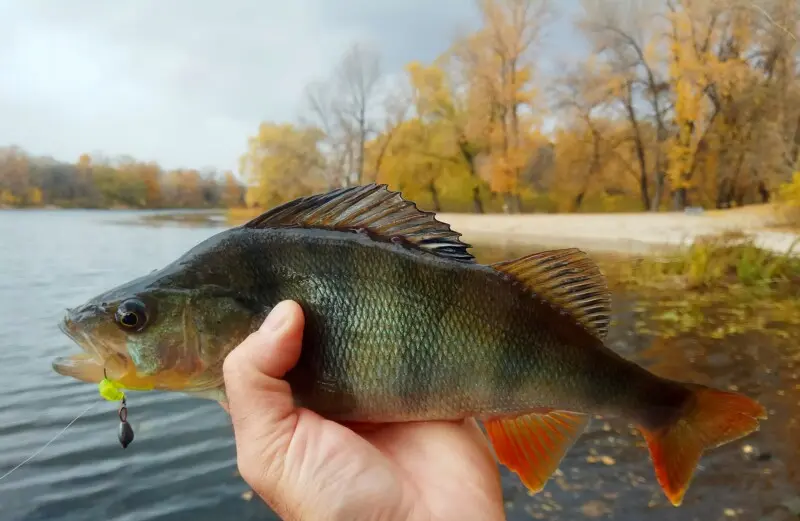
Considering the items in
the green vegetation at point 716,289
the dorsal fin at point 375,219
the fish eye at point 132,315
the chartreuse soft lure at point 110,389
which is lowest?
the green vegetation at point 716,289

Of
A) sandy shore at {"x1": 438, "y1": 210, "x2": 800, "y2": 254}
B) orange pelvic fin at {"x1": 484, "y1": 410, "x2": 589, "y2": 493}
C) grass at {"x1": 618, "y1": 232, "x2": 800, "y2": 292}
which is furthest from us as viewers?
sandy shore at {"x1": 438, "y1": 210, "x2": 800, "y2": 254}

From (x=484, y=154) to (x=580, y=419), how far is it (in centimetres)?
3366

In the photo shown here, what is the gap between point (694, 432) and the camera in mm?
1524

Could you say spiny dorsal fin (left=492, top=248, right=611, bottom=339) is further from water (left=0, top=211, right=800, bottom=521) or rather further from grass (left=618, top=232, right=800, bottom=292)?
grass (left=618, top=232, right=800, bottom=292)

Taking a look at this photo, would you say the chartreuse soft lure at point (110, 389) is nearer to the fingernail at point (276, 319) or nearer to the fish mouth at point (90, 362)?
the fish mouth at point (90, 362)

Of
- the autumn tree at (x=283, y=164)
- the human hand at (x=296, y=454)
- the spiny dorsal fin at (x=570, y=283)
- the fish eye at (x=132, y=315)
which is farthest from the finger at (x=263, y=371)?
the autumn tree at (x=283, y=164)

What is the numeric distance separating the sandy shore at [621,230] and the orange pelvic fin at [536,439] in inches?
669

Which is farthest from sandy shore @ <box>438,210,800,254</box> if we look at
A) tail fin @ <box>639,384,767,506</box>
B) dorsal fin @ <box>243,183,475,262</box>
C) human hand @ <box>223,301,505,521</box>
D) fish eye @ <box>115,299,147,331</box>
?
fish eye @ <box>115,299,147,331</box>

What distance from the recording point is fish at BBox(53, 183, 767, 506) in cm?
150

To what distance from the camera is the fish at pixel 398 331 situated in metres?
1.50

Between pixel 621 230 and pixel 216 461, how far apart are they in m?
22.2

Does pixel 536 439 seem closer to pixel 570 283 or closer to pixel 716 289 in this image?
pixel 570 283

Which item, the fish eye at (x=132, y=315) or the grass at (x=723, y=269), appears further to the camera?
the grass at (x=723, y=269)

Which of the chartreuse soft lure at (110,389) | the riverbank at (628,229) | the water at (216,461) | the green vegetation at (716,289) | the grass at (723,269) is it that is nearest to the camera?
the chartreuse soft lure at (110,389)
